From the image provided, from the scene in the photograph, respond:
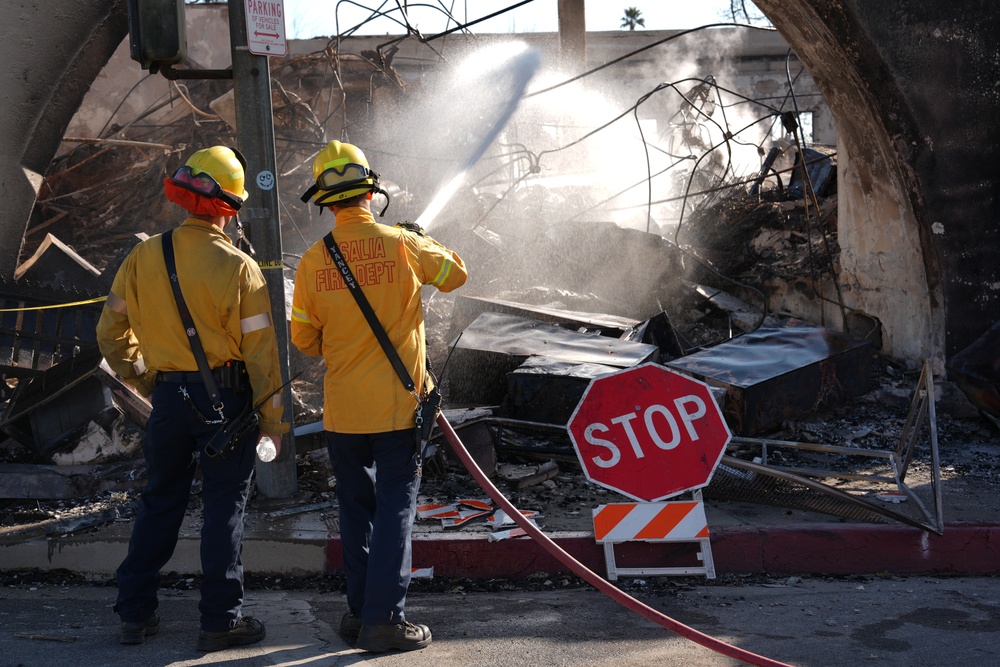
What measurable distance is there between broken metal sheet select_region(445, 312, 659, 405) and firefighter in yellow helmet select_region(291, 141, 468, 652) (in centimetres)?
304

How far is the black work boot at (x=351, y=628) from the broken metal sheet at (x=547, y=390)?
2690 mm

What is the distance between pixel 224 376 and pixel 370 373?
588 mm

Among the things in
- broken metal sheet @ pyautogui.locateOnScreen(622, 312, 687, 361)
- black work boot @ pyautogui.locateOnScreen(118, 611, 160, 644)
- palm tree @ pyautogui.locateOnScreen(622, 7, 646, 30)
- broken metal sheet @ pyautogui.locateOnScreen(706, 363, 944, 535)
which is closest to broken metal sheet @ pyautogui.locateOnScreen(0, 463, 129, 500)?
black work boot @ pyautogui.locateOnScreen(118, 611, 160, 644)

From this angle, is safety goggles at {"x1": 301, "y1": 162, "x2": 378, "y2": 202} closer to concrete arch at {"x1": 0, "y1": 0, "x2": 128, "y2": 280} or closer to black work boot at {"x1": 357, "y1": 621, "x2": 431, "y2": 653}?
black work boot at {"x1": 357, "y1": 621, "x2": 431, "y2": 653}

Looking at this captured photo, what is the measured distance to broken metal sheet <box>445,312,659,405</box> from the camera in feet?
23.1

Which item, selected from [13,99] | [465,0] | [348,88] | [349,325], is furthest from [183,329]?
[348,88]

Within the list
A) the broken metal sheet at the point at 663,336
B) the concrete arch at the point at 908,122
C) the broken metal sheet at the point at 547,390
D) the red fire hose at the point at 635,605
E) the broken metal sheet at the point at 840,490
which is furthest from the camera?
the broken metal sheet at the point at 663,336

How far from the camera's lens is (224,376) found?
3795mm

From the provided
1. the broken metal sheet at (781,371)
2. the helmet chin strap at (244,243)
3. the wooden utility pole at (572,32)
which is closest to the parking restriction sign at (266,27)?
the helmet chin strap at (244,243)

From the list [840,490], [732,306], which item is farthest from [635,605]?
[732,306]

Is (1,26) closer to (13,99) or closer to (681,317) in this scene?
(13,99)

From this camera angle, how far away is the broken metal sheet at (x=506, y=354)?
277 inches

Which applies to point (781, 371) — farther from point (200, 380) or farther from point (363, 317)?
point (200, 380)

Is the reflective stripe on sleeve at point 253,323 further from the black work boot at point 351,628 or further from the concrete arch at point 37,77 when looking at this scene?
the concrete arch at point 37,77
